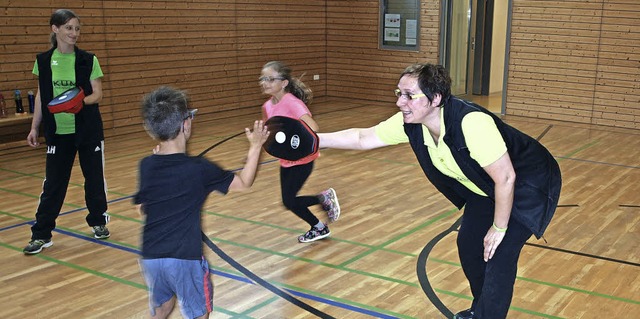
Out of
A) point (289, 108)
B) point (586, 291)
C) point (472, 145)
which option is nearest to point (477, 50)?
point (289, 108)

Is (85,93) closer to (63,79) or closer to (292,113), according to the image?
(63,79)

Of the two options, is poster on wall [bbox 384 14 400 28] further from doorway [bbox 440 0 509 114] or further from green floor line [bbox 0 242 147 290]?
green floor line [bbox 0 242 147 290]

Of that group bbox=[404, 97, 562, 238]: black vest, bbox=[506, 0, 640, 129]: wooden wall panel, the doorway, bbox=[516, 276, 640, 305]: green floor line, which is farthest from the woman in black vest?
the doorway

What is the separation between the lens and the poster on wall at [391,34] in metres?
14.1

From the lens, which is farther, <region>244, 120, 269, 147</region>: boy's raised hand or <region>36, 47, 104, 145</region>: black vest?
<region>36, 47, 104, 145</region>: black vest

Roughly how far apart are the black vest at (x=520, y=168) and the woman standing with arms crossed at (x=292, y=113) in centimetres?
173

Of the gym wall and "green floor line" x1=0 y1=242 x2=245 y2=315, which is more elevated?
the gym wall

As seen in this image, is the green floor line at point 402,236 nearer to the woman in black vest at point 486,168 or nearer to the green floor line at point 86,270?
the green floor line at point 86,270

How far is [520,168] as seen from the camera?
312 cm

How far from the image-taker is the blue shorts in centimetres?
286

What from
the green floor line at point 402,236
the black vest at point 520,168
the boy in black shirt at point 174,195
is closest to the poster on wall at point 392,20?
the green floor line at point 402,236

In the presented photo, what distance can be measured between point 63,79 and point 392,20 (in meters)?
9.99

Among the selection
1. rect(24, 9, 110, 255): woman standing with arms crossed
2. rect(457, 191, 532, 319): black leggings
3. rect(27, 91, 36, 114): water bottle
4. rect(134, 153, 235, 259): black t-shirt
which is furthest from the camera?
rect(27, 91, 36, 114): water bottle

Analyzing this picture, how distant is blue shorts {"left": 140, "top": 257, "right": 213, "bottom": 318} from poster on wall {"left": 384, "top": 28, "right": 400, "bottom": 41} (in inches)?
462
